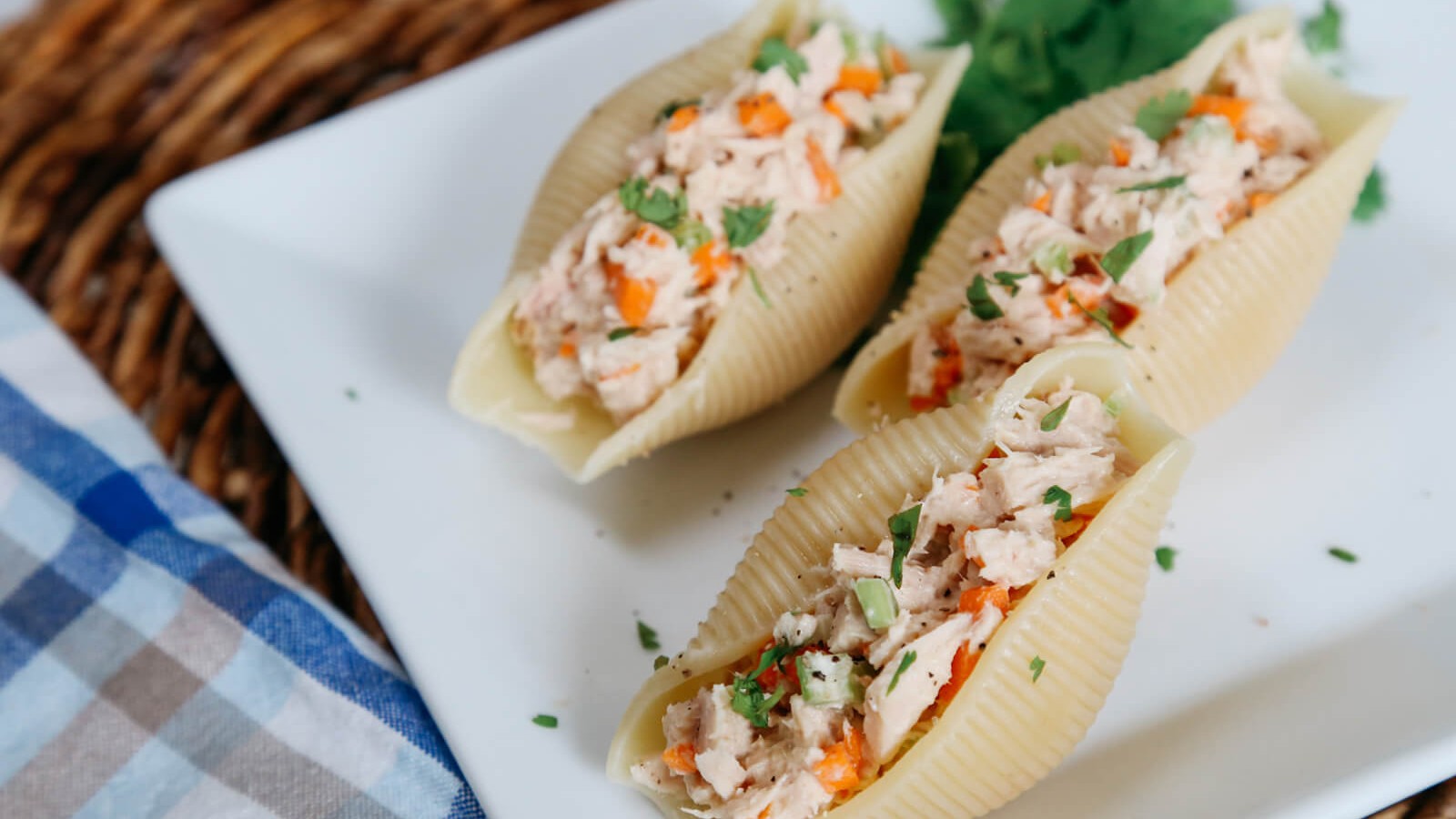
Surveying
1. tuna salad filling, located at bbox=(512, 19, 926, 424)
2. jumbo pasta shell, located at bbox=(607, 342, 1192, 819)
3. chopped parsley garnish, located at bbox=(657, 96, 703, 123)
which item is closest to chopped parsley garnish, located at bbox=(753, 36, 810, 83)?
tuna salad filling, located at bbox=(512, 19, 926, 424)

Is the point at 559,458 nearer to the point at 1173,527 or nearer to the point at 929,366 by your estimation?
the point at 929,366

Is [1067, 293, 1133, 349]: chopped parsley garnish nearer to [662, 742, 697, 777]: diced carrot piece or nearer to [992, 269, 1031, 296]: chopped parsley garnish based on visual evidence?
[992, 269, 1031, 296]: chopped parsley garnish

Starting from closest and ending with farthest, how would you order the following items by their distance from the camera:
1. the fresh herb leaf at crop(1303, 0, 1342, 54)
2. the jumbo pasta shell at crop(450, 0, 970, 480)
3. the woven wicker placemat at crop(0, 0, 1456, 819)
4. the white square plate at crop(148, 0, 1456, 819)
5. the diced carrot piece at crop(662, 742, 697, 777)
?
the diced carrot piece at crop(662, 742, 697, 777) → the white square plate at crop(148, 0, 1456, 819) → the jumbo pasta shell at crop(450, 0, 970, 480) → the fresh herb leaf at crop(1303, 0, 1342, 54) → the woven wicker placemat at crop(0, 0, 1456, 819)

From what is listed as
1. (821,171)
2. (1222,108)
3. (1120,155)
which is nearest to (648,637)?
(821,171)

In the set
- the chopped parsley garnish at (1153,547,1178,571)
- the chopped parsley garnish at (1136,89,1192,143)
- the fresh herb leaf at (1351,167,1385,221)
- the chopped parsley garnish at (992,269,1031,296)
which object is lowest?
the chopped parsley garnish at (1153,547,1178,571)

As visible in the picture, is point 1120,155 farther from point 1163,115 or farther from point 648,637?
point 648,637
